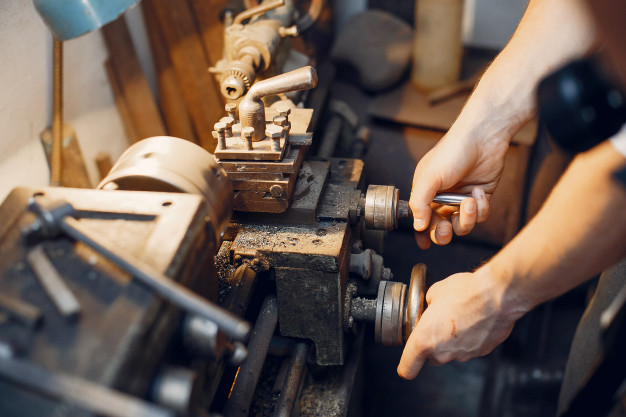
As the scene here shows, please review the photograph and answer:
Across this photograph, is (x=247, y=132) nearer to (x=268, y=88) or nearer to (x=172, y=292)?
(x=268, y=88)

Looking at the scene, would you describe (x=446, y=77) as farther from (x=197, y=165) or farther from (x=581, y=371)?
(x=197, y=165)

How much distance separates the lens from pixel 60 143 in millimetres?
1374

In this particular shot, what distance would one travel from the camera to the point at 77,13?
0.93 metres

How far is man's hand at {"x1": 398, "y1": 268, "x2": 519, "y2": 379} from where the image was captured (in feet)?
3.05

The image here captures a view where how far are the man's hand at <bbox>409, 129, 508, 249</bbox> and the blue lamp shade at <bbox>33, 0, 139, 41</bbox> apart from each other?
67cm

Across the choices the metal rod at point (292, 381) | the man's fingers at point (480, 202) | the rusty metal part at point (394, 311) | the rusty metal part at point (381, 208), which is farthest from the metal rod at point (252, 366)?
the man's fingers at point (480, 202)

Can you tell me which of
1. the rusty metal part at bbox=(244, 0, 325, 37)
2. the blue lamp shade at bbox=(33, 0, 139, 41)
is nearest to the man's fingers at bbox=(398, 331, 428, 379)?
the blue lamp shade at bbox=(33, 0, 139, 41)

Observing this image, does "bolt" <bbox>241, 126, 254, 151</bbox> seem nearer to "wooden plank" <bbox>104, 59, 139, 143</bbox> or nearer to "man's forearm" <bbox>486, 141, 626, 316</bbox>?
"man's forearm" <bbox>486, 141, 626, 316</bbox>

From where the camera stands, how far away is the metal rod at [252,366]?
37.4 inches

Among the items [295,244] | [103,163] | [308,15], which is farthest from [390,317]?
[103,163]

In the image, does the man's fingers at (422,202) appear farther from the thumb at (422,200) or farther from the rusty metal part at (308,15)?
the rusty metal part at (308,15)

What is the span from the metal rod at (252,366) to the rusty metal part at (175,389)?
0.29 meters

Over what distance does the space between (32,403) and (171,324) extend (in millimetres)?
182

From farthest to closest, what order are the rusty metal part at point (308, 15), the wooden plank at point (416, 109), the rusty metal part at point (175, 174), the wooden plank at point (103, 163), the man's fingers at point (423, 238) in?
the wooden plank at point (416, 109), the wooden plank at point (103, 163), the rusty metal part at point (308, 15), the man's fingers at point (423, 238), the rusty metal part at point (175, 174)
